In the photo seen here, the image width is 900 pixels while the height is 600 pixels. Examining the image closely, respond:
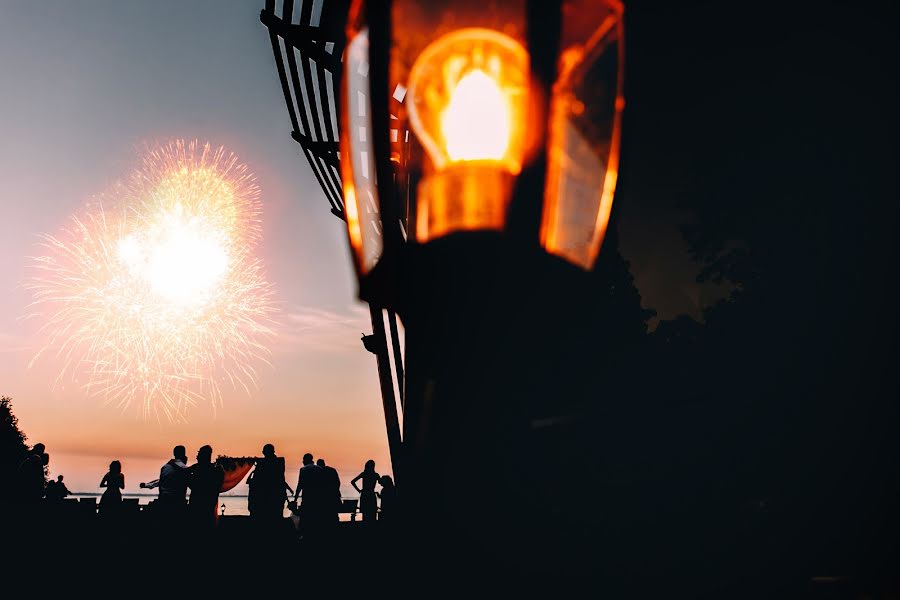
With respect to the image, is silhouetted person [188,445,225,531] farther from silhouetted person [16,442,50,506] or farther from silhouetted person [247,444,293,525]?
silhouetted person [16,442,50,506]

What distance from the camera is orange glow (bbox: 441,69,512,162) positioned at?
3.70 feet

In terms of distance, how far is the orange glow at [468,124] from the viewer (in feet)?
3.60

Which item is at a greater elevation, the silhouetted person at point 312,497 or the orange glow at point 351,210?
the orange glow at point 351,210

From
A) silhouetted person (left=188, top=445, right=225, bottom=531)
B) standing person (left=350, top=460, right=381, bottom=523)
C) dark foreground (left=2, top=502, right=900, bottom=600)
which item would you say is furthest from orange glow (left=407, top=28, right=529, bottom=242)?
standing person (left=350, top=460, right=381, bottom=523)

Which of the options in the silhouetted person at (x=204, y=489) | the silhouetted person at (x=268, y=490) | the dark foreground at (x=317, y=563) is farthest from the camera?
the silhouetted person at (x=268, y=490)

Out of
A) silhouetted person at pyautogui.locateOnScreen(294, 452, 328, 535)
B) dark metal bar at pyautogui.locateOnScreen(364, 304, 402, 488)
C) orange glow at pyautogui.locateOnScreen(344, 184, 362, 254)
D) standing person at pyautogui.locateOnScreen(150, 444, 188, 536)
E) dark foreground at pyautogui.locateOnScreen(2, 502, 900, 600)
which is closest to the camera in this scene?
orange glow at pyautogui.locateOnScreen(344, 184, 362, 254)

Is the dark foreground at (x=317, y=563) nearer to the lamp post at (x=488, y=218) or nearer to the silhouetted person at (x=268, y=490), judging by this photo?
the silhouetted person at (x=268, y=490)

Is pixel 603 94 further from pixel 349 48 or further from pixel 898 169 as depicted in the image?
pixel 898 169

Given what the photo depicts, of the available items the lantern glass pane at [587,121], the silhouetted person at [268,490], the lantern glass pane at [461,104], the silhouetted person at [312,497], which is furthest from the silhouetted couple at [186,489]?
the lantern glass pane at [587,121]

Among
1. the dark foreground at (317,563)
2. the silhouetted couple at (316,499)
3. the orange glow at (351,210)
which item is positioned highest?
the orange glow at (351,210)

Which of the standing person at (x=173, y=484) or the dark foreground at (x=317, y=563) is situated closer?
the dark foreground at (x=317, y=563)

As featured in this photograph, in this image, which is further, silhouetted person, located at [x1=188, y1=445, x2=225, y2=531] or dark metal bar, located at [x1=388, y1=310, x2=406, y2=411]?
silhouetted person, located at [x1=188, y1=445, x2=225, y2=531]

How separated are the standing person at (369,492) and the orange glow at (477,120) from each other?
406 inches

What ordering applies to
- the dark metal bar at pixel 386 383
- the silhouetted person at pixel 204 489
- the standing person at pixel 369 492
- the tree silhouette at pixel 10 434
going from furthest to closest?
the tree silhouette at pixel 10 434 → the standing person at pixel 369 492 → the silhouetted person at pixel 204 489 → the dark metal bar at pixel 386 383
